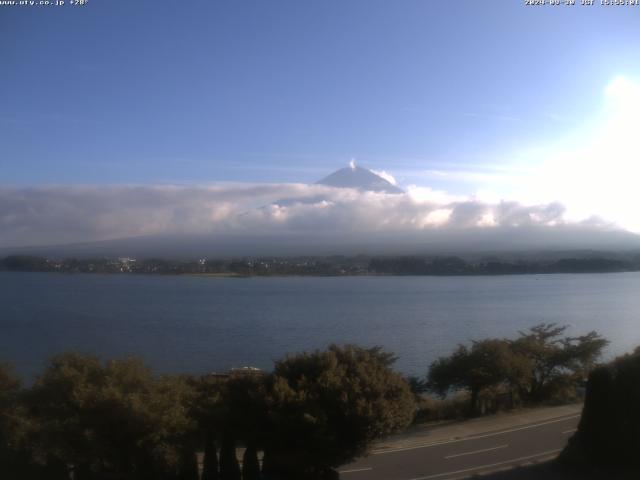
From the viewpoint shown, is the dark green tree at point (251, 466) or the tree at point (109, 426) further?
the dark green tree at point (251, 466)

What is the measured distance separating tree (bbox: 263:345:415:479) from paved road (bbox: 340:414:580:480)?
→ 1542 millimetres

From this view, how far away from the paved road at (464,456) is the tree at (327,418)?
154cm

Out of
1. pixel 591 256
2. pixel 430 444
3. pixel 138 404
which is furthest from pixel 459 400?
pixel 591 256

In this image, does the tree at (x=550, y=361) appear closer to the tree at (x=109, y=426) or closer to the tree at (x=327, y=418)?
the tree at (x=327, y=418)

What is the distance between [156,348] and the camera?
24281mm

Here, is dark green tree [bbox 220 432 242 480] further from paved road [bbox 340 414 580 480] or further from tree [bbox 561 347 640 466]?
tree [bbox 561 347 640 466]

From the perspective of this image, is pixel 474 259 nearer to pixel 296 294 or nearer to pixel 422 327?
pixel 296 294

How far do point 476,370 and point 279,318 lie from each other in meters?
19.4

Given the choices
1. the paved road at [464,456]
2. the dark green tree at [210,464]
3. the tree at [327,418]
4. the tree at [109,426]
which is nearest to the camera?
the tree at [109,426]

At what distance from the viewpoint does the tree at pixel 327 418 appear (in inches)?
292

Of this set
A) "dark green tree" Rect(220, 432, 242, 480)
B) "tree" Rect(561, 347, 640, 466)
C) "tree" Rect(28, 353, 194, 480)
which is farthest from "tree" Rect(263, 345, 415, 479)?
"tree" Rect(561, 347, 640, 466)

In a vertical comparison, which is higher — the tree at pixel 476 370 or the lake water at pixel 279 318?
the tree at pixel 476 370

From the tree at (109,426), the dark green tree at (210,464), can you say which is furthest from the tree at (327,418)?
the tree at (109,426)

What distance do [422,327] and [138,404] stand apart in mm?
24225
